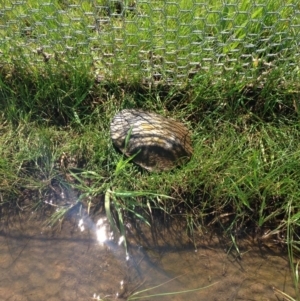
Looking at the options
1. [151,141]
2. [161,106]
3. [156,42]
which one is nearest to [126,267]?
[151,141]

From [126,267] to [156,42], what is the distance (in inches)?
34.1

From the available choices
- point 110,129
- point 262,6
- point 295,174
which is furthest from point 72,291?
point 262,6

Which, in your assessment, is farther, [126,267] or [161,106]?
[161,106]

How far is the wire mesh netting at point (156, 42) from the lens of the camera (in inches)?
64.1

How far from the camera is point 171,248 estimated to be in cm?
152

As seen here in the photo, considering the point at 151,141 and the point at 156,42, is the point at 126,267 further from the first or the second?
the point at 156,42

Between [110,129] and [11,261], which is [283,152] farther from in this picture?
[11,261]

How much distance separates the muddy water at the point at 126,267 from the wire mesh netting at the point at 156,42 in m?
0.62

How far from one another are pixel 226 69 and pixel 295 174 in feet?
1.55

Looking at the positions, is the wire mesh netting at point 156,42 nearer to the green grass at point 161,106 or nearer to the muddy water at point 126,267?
the green grass at point 161,106

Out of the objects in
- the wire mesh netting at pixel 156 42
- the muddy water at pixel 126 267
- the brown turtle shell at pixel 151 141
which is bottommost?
the muddy water at pixel 126 267

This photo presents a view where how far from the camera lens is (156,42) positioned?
5.54ft

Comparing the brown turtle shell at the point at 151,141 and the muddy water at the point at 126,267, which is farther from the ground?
the brown turtle shell at the point at 151,141

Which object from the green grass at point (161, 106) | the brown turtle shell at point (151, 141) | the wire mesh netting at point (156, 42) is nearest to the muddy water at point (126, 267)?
the green grass at point (161, 106)
